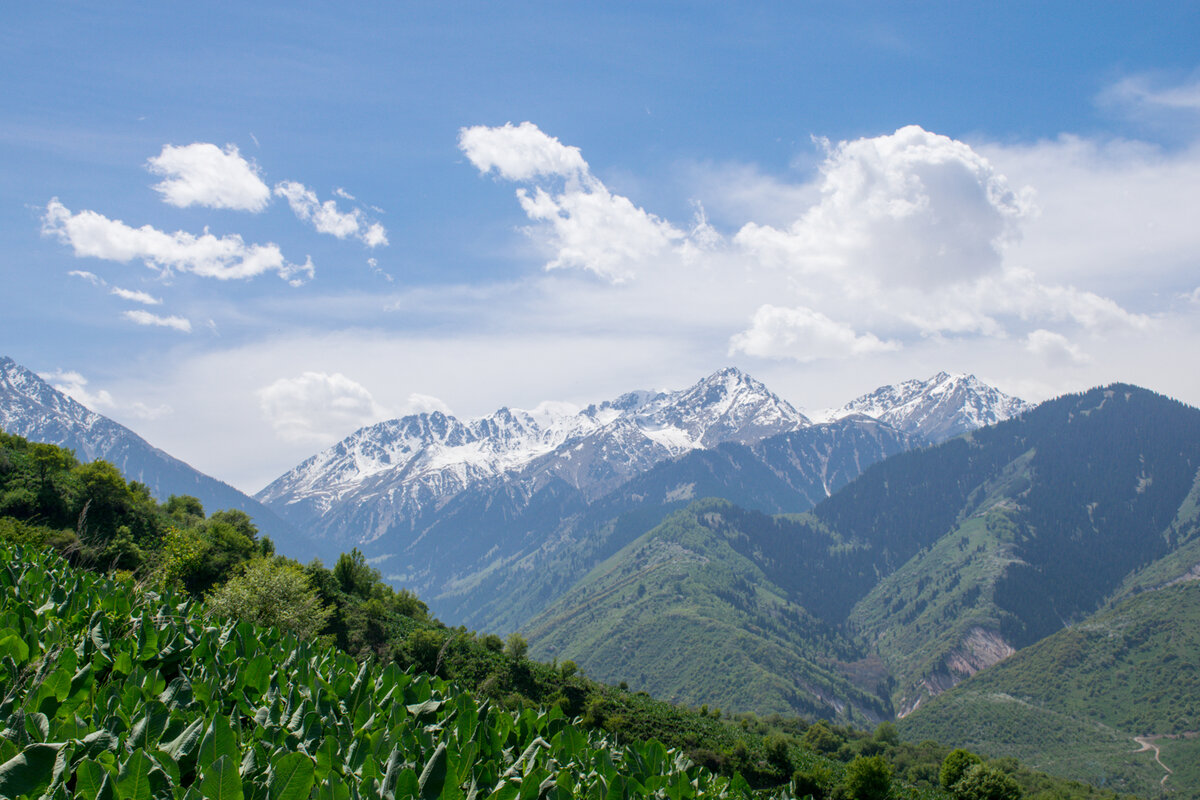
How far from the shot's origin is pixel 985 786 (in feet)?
230

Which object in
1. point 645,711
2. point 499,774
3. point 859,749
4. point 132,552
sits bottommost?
point 859,749

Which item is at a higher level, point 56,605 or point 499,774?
point 499,774

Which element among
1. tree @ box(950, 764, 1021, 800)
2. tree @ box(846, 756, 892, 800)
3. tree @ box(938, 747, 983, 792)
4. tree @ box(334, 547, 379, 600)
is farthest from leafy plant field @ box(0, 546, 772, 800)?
tree @ box(938, 747, 983, 792)

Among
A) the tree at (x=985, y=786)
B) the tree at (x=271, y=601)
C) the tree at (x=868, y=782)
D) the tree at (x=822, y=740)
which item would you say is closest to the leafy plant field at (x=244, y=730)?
the tree at (x=271, y=601)

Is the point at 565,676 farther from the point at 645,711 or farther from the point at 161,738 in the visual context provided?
the point at 161,738

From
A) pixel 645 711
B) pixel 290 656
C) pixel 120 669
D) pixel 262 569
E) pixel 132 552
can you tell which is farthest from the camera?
pixel 645 711

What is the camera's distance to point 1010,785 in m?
69.6

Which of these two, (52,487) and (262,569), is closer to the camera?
A: (262,569)

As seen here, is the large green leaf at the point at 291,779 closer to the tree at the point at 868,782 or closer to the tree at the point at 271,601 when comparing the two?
the tree at the point at 271,601

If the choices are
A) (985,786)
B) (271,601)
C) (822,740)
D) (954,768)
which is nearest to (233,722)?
(271,601)

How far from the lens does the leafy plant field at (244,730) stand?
6211 millimetres

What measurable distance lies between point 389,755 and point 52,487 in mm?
80756

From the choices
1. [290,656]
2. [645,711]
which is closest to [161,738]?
[290,656]

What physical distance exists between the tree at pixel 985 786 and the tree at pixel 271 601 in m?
72.5
